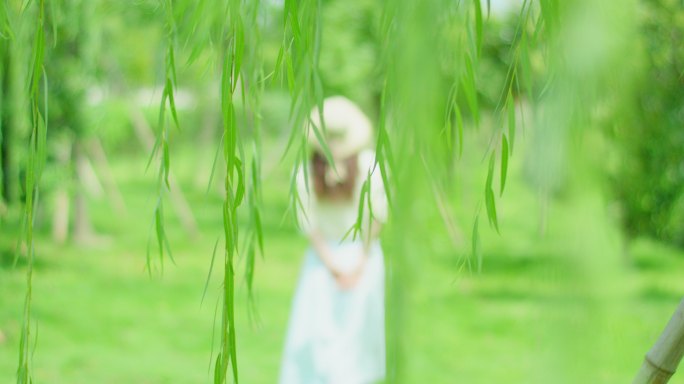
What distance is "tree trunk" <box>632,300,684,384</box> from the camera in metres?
0.85

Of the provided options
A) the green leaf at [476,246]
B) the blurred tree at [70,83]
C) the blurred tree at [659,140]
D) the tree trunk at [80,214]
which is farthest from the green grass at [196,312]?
the blurred tree at [70,83]

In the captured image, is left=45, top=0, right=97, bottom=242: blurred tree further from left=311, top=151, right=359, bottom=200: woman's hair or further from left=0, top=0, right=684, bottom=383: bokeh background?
left=311, top=151, right=359, bottom=200: woman's hair

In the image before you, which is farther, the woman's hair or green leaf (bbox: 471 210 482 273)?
the woman's hair

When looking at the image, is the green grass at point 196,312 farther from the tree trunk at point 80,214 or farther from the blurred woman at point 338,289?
the blurred woman at point 338,289

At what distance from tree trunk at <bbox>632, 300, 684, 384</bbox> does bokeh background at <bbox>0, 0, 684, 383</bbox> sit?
0.38ft

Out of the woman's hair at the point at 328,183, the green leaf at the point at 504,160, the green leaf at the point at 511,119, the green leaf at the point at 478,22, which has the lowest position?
the woman's hair at the point at 328,183

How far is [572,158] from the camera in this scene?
1.79ft

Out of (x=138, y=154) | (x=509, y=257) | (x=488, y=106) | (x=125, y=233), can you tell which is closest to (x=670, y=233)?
(x=509, y=257)

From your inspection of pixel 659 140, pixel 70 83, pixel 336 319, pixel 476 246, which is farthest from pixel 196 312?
pixel 476 246

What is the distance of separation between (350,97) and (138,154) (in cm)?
602

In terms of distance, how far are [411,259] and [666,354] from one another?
0.46 meters

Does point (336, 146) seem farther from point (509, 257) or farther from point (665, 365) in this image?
point (509, 257)

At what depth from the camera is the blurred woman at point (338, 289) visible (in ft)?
10.8

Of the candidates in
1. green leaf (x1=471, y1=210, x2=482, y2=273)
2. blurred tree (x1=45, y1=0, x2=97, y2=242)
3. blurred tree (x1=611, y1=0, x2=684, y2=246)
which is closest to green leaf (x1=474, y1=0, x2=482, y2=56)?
green leaf (x1=471, y1=210, x2=482, y2=273)
